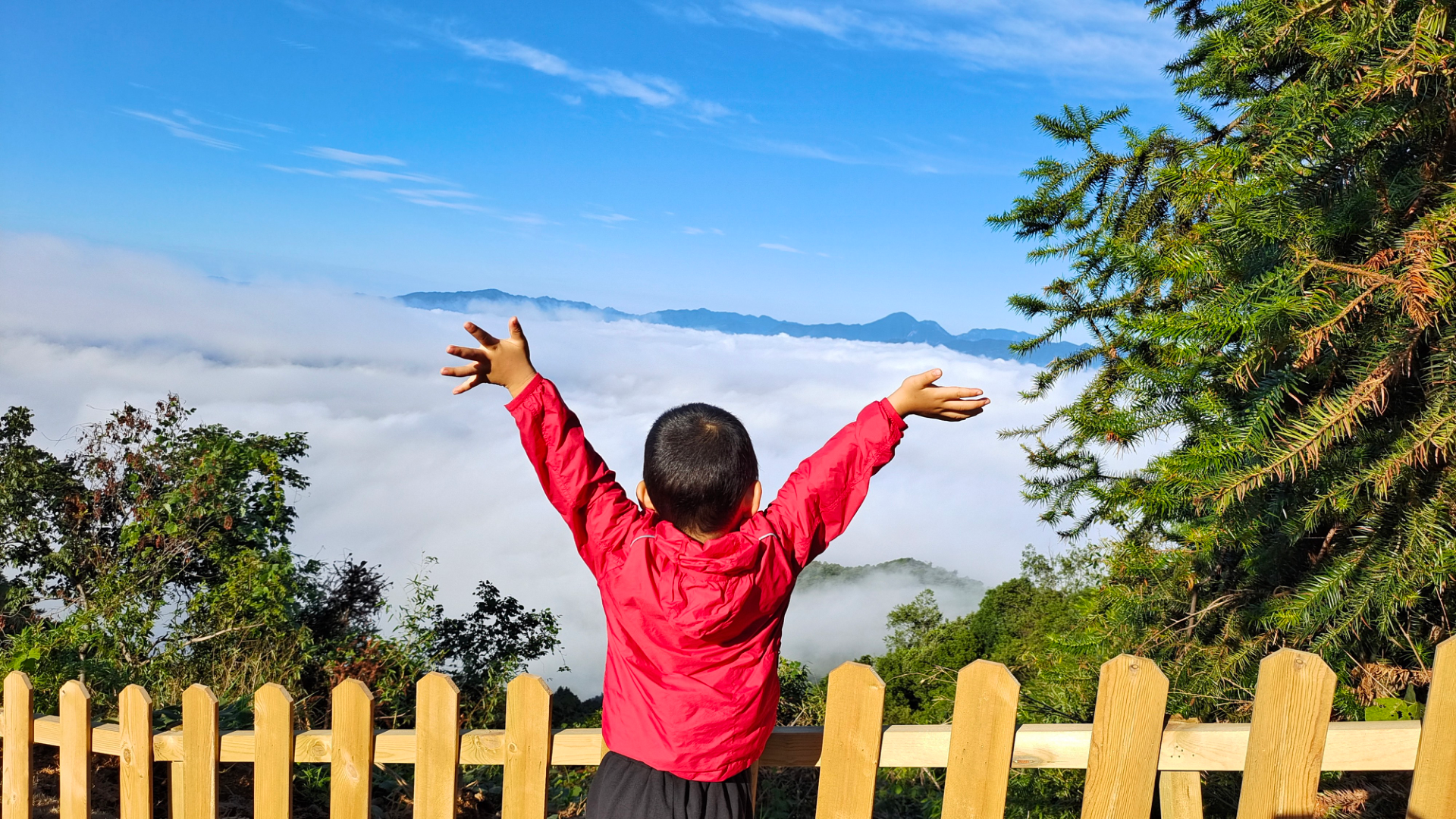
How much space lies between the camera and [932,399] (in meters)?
2.23

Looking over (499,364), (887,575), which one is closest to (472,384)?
(499,364)

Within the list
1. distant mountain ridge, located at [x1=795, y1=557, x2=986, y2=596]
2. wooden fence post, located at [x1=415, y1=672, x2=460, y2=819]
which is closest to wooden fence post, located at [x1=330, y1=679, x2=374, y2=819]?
wooden fence post, located at [x1=415, y1=672, x2=460, y2=819]

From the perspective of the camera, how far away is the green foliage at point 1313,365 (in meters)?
2.10

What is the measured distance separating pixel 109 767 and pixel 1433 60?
5255 mm

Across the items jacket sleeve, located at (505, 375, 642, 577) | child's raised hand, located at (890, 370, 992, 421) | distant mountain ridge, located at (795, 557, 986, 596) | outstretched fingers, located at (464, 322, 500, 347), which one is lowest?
distant mountain ridge, located at (795, 557, 986, 596)

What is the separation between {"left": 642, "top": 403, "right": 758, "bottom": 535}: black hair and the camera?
205 cm

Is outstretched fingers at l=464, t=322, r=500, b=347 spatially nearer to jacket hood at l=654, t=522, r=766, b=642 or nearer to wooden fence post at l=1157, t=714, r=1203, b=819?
jacket hood at l=654, t=522, r=766, b=642

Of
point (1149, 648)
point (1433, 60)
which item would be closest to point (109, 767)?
point (1149, 648)

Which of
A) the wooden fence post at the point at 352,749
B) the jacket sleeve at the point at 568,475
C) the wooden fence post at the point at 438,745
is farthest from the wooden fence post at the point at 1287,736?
the wooden fence post at the point at 352,749

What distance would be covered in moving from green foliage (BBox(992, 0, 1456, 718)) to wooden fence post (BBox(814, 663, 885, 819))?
94 centimetres

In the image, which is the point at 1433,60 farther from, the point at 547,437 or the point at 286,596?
the point at 286,596

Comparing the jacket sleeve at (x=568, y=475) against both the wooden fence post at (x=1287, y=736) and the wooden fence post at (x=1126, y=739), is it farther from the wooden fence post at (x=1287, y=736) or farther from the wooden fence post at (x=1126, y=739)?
the wooden fence post at (x=1287, y=736)

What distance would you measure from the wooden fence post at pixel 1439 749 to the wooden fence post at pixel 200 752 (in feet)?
10.5

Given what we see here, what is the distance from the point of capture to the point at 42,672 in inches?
156
